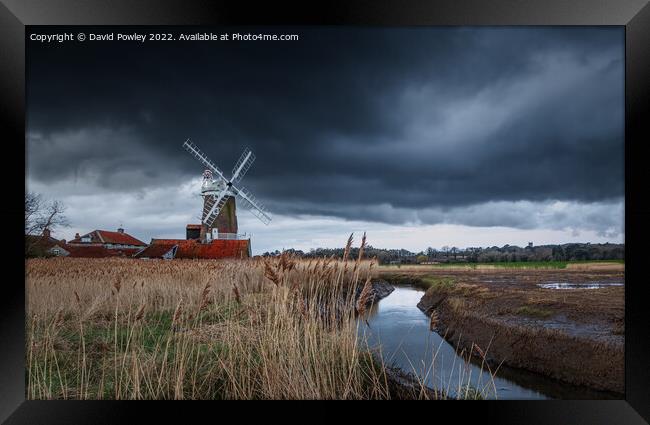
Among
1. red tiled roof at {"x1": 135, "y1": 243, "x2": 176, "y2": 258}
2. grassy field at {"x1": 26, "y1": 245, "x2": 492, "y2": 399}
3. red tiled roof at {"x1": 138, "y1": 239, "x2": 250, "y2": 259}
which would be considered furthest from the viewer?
red tiled roof at {"x1": 138, "y1": 239, "x2": 250, "y2": 259}

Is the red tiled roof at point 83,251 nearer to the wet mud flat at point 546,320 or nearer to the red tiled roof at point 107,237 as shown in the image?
the red tiled roof at point 107,237

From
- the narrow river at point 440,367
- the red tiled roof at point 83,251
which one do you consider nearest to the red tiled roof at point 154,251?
the red tiled roof at point 83,251

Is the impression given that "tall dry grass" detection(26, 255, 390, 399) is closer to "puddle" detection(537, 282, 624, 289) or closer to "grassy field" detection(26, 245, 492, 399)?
"grassy field" detection(26, 245, 492, 399)

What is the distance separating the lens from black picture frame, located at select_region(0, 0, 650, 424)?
2977 mm

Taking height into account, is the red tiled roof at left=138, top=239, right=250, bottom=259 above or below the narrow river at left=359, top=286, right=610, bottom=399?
above

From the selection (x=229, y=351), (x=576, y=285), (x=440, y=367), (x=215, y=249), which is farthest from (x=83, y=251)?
(x=576, y=285)

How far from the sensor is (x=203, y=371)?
332 cm

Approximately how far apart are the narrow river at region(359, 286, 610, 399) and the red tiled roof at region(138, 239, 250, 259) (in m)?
2.83

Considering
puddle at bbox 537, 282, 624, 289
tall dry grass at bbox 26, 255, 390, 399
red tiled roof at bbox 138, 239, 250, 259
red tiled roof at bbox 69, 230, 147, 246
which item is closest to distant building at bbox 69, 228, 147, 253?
red tiled roof at bbox 69, 230, 147, 246
